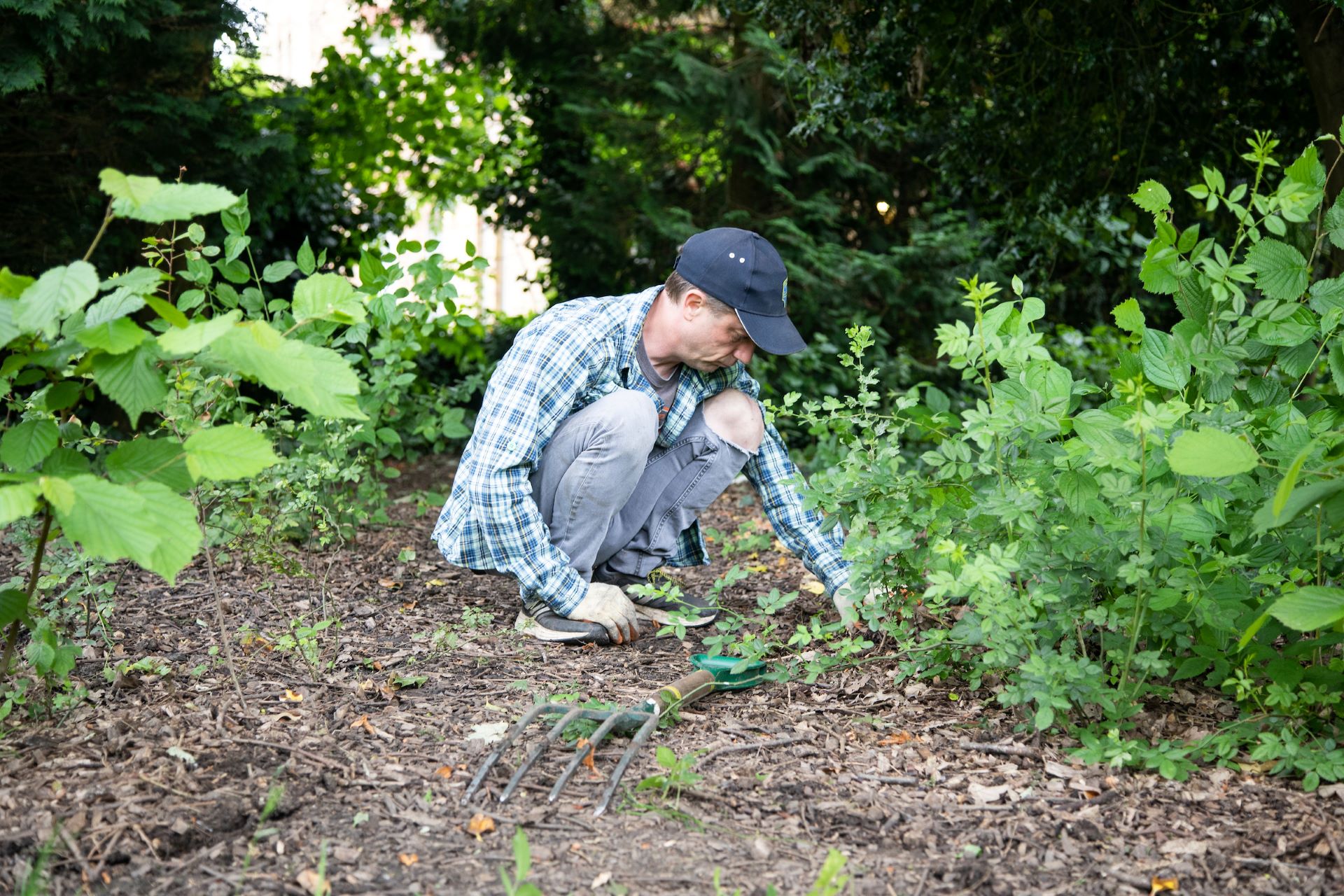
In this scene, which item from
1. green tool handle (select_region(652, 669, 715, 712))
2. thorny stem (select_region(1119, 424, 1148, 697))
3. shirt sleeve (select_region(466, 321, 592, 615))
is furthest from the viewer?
shirt sleeve (select_region(466, 321, 592, 615))

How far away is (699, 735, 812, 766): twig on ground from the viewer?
225 centimetres

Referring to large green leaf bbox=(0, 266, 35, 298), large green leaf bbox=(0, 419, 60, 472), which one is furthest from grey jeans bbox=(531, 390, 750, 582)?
large green leaf bbox=(0, 266, 35, 298)

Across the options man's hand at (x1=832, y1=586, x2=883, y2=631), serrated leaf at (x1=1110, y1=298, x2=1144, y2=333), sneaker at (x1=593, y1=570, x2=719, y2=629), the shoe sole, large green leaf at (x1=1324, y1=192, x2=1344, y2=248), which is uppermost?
large green leaf at (x1=1324, y1=192, x2=1344, y2=248)

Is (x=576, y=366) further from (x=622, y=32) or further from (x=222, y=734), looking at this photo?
(x=622, y=32)

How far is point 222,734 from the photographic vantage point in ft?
7.30

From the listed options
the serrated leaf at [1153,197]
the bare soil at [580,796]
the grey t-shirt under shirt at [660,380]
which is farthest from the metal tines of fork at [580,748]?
the serrated leaf at [1153,197]

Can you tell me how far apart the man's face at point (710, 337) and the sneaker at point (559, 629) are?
2.68 feet

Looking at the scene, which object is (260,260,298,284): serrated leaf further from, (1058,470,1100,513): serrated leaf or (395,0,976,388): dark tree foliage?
(395,0,976,388): dark tree foliage

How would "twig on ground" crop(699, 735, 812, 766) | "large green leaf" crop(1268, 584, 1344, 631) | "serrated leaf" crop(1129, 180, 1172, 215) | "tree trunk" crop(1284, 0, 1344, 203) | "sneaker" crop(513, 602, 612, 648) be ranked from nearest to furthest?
"large green leaf" crop(1268, 584, 1344, 631), "serrated leaf" crop(1129, 180, 1172, 215), "twig on ground" crop(699, 735, 812, 766), "sneaker" crop(513, 602, 612, 648), "tree trunk" crop(1284, 0, 1344, 203)

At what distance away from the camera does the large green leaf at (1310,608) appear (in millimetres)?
1816

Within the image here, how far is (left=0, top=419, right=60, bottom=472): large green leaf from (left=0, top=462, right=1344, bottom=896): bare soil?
0.60 metres

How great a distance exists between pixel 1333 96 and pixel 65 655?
414cm

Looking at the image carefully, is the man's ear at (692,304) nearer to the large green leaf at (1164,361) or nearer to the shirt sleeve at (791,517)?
the shirt sleeve at (791,517)

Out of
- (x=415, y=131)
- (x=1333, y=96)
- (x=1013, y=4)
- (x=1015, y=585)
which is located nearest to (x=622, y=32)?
(x=415, y=131)
